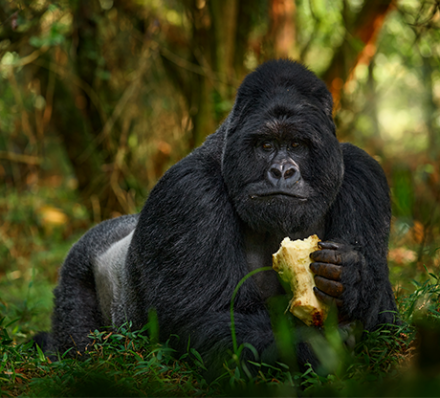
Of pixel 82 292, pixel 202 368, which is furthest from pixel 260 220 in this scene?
pixel 82 292

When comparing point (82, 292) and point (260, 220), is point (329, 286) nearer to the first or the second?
point (260, 220)

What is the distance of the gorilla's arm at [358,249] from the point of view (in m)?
2.57

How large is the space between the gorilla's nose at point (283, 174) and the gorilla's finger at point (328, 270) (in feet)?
1.52

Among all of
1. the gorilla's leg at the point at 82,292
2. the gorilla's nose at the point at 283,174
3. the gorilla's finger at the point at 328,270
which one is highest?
the gorilla's nose at the point at 283,174

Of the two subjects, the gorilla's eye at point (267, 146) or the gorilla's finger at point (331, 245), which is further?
the gorilla's eye at point (267, 146)

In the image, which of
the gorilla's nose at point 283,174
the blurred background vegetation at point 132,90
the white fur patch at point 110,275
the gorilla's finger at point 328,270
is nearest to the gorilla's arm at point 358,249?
the gorilla's finger at point 328,270

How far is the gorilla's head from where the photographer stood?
2.76m

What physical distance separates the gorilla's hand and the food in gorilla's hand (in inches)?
1.4

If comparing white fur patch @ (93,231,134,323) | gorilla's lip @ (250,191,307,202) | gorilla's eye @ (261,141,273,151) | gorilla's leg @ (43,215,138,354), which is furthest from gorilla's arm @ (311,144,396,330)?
gorilla's leg @ (43,215,138,354)

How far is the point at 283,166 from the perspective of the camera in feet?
9.04

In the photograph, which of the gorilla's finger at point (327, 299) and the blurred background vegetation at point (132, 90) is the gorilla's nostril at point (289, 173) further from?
the blurred background vegetation at point (132, 90)

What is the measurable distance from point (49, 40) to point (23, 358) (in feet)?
11.3

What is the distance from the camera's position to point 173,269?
286 cm

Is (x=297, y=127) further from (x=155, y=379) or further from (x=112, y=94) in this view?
(x=112, y=94)
